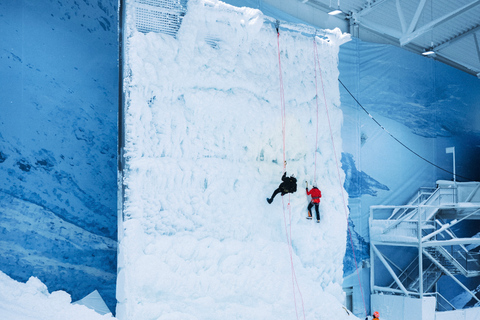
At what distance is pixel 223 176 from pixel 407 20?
7.15 m

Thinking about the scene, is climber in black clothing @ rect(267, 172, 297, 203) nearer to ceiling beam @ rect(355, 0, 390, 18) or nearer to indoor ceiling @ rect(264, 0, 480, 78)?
indoor ceiling @ rect(264, 0, 480, 78)

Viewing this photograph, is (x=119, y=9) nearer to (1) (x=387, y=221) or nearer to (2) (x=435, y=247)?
(1) (x=387, y=221)

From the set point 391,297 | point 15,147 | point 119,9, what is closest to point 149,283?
point 15,147

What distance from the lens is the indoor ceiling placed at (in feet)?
31.1

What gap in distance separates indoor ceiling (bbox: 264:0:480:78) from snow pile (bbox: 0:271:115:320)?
7.25 meters

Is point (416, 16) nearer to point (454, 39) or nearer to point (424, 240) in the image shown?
point (454, 39)

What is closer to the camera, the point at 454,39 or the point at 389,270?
the point at 389,270

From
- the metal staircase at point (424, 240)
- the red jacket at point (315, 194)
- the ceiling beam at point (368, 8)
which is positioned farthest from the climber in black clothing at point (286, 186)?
the ceiling beam at point (368, 8)

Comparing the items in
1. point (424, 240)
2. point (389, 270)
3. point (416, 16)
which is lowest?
point (389, 270)

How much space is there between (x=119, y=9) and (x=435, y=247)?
8.97 metres

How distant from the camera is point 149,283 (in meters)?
6.44

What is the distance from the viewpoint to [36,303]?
5867mm

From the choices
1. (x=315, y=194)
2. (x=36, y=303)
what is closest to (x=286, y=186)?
(x=315, y=194)

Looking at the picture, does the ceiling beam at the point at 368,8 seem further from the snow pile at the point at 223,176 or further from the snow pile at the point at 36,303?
the snow pile at the point at 36,303
